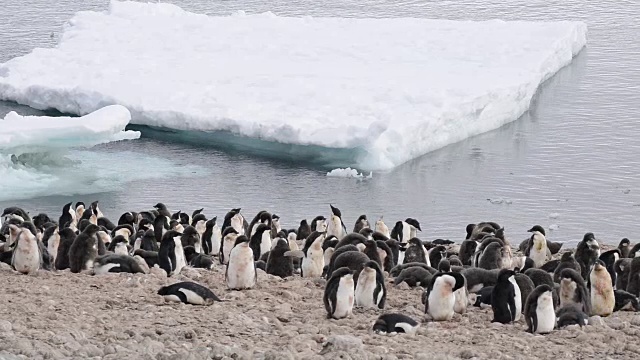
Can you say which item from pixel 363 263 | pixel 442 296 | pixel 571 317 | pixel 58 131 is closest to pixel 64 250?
pixel 363 263

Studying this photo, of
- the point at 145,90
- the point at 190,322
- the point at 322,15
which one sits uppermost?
the point at 322,15

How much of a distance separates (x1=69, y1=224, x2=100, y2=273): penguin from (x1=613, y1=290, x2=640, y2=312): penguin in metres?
4.75

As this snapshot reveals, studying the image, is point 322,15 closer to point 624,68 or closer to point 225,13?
point 225,13

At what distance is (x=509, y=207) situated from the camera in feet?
54.8

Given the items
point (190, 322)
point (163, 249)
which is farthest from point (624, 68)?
point (190, 322)

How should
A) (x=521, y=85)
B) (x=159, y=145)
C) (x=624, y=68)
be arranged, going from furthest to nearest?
(x=624, y=68)
(x=521, y=85)
(x=159, y=145)

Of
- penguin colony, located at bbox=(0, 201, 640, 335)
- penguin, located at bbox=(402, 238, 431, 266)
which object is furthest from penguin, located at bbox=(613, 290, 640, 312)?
penguin, located at bbox=(402, 238, 431, 266)

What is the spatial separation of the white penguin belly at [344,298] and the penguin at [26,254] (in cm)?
297

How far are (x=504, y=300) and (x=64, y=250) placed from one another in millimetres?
4491

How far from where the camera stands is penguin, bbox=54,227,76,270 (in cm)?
1049

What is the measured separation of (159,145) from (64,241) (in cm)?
962

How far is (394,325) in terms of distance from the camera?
764cm

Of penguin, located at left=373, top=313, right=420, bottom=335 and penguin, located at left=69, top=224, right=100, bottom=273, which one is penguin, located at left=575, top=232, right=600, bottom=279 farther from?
penguin, located at left=69, top=224, right=100, bottom=273

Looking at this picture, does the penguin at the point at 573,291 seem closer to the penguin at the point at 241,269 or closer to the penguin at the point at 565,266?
the penguin at the point at 565,266
